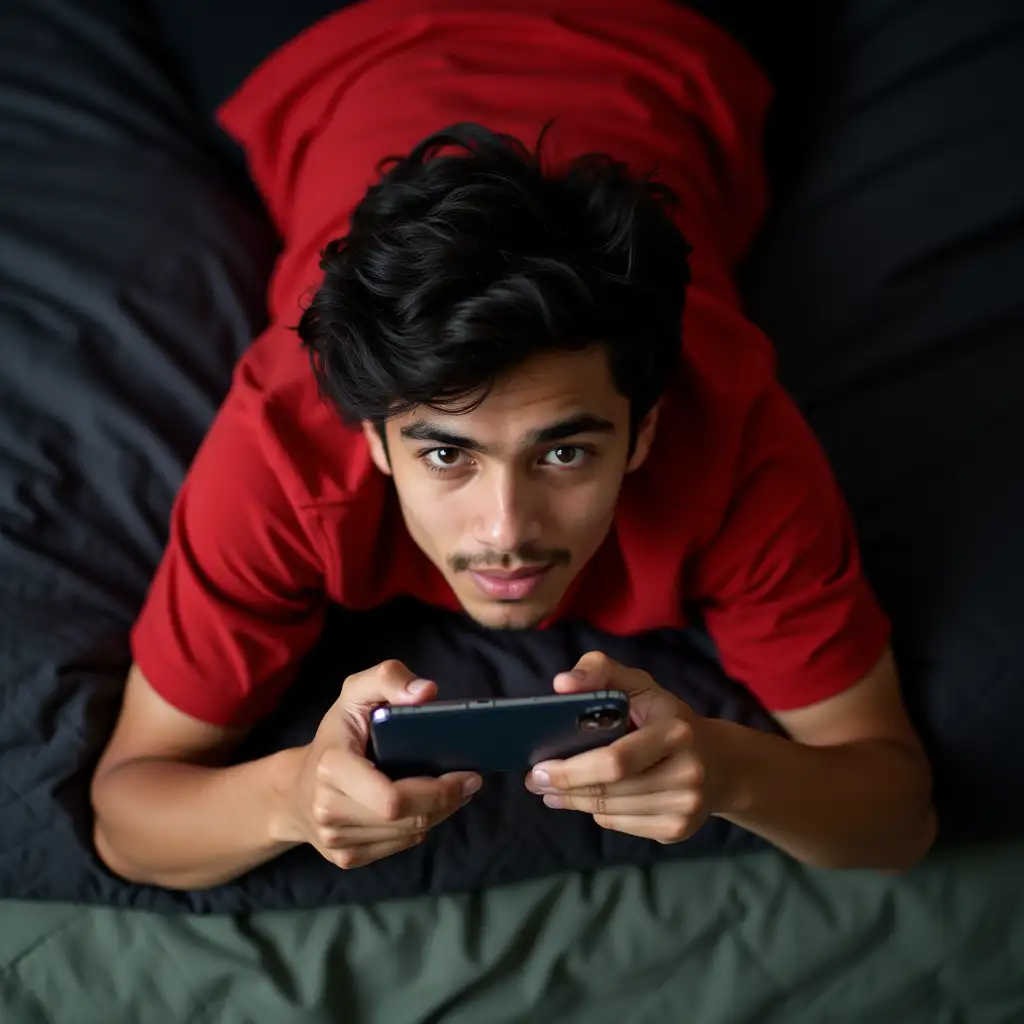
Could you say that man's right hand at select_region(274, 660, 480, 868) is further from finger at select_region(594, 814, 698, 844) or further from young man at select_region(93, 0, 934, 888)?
finger at select_region(594, 814, 698, 844)

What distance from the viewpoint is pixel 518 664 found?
100cm

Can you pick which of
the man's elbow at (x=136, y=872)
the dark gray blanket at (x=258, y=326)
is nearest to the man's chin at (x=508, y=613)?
the dark gray blanket at (x=258, y=326)

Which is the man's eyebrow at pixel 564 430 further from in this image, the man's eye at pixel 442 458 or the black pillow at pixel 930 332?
the black pillow at pixel 930 332

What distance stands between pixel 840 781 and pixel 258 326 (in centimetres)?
84

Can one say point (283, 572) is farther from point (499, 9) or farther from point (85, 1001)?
point (499, 9)

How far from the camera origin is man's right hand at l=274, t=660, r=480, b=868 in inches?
27.6

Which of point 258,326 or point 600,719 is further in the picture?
point 258,326

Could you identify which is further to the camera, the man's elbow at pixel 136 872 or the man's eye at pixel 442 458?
the man's elbow at pixel 136 872

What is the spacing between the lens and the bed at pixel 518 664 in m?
0.93

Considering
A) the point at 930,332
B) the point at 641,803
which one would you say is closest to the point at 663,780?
the point at 641,803

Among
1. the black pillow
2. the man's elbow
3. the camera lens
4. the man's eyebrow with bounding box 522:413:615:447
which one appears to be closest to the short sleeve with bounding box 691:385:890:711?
the black pillow

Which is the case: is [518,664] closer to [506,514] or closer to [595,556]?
[595,556]

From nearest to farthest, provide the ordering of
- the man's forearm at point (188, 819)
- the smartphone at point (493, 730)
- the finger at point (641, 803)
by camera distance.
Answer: the smartphone at point (493, 730) → the finger at point (641, 803) → the man's forearm at point (188, 819)

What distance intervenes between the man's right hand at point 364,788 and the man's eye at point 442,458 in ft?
0.55
